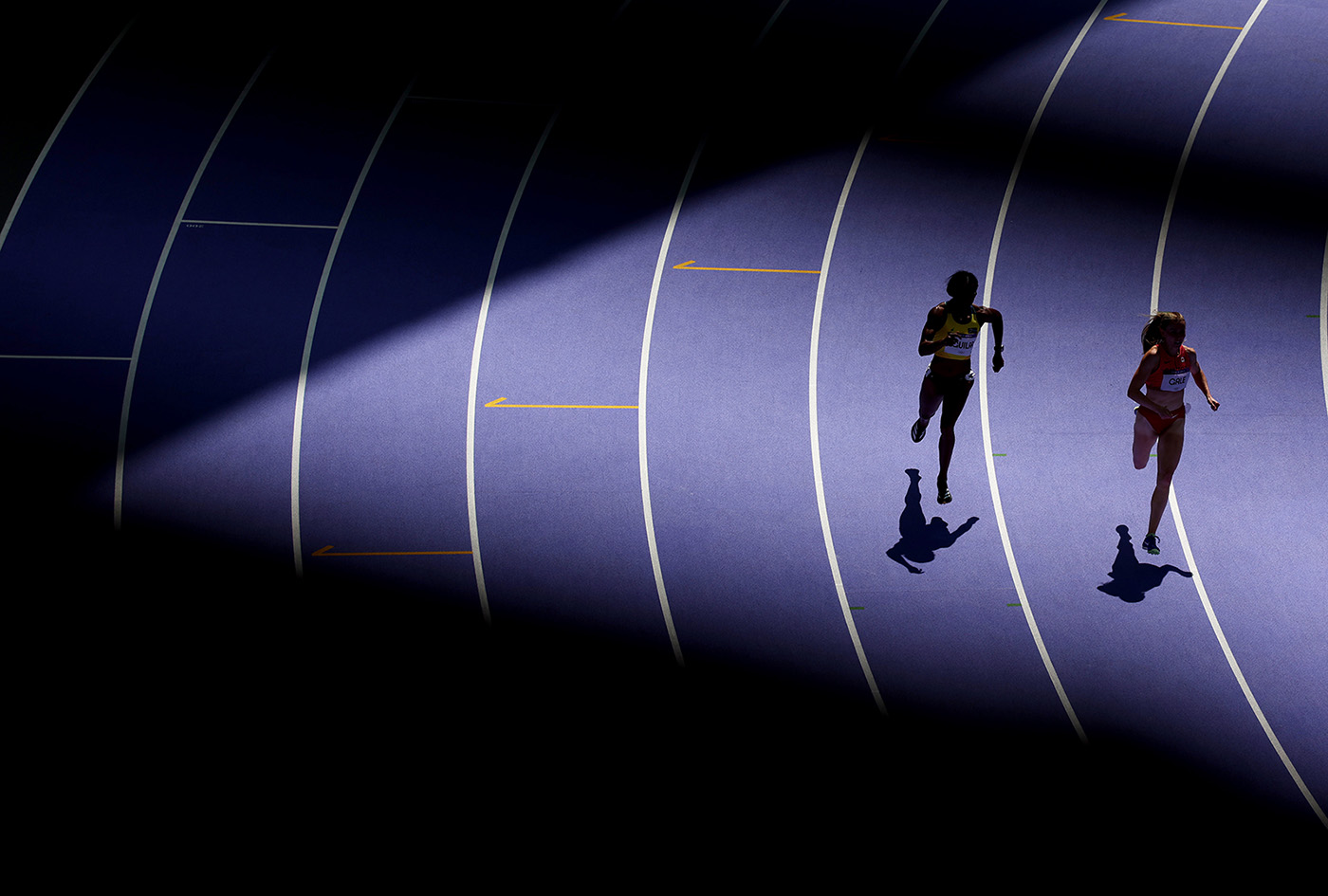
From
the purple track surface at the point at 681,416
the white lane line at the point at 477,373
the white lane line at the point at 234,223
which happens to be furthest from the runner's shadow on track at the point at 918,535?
the white lane line at the point at 234,223

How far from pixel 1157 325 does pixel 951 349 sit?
1752 millimetres

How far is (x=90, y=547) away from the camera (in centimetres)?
999

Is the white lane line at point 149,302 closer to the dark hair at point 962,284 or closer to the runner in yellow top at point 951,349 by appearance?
the runner in yellow top at point 951,349

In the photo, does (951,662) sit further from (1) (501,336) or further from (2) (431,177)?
(2) (431,177)

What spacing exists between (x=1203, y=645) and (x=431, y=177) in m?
9.94

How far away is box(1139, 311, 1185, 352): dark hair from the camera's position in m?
9.53

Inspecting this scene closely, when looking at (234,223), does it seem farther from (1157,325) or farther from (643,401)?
(1157,325)

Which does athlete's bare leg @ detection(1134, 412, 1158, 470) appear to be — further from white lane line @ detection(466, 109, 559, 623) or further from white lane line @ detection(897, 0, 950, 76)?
white lane line @ detection(466, 109, 559, 623)

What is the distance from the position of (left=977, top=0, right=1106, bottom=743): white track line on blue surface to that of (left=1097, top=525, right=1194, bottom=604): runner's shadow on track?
839mm

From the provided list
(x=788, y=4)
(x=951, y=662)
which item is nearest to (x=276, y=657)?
(x=951, y=662)

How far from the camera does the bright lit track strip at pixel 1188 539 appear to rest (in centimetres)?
888

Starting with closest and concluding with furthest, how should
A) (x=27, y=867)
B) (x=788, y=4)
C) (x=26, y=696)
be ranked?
(x=27, y=867) < (x=26, y=696) < (x=788, y=4)

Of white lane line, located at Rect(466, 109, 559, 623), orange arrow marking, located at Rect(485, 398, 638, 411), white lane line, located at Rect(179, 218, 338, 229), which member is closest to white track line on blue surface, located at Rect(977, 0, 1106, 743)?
orange arrow marking, located at Rect(485, 398, 638, 411)

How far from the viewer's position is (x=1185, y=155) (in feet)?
46.2
